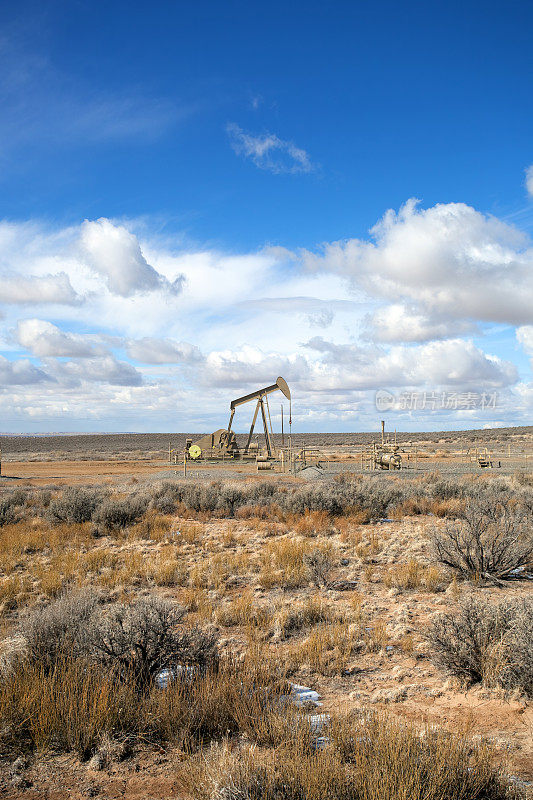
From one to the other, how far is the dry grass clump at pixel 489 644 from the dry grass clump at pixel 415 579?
9.45ft

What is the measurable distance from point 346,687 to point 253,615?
220 cm

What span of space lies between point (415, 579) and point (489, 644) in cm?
358

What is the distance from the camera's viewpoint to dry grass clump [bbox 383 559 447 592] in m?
8.57

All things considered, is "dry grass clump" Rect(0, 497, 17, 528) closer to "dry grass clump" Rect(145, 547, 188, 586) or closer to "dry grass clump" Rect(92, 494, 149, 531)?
"dry grass clump" Rect(92, 494, 149, 531)

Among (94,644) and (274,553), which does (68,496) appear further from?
(94,644)

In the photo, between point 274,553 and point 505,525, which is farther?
point 274,553

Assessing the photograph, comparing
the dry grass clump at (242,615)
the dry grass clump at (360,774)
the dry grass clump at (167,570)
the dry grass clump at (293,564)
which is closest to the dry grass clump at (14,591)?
the dry grass clump at (167,570)

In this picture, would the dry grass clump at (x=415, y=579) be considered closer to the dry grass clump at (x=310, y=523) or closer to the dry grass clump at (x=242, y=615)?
the dry grass clump at (x=242, y=615)

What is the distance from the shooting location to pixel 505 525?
9.52 meters

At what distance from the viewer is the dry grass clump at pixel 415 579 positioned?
857 centimetres

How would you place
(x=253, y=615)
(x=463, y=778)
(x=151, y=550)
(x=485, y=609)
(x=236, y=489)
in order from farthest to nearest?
(x=236, y=489) < (x=151, y=550) < (x=253, y=615) < (x=485, y=609) < (x=463, y=778)

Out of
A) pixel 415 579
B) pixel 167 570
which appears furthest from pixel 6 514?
pixel 415 579

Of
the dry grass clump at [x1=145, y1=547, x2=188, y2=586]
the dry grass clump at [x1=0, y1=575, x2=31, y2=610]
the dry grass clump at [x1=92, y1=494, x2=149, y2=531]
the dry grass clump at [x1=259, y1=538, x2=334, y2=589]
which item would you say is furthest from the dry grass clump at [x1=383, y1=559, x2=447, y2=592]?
the dry grass clump at [x1=92, y1=494, x2=149, y2=531]

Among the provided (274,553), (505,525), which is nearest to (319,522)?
(274,553)
